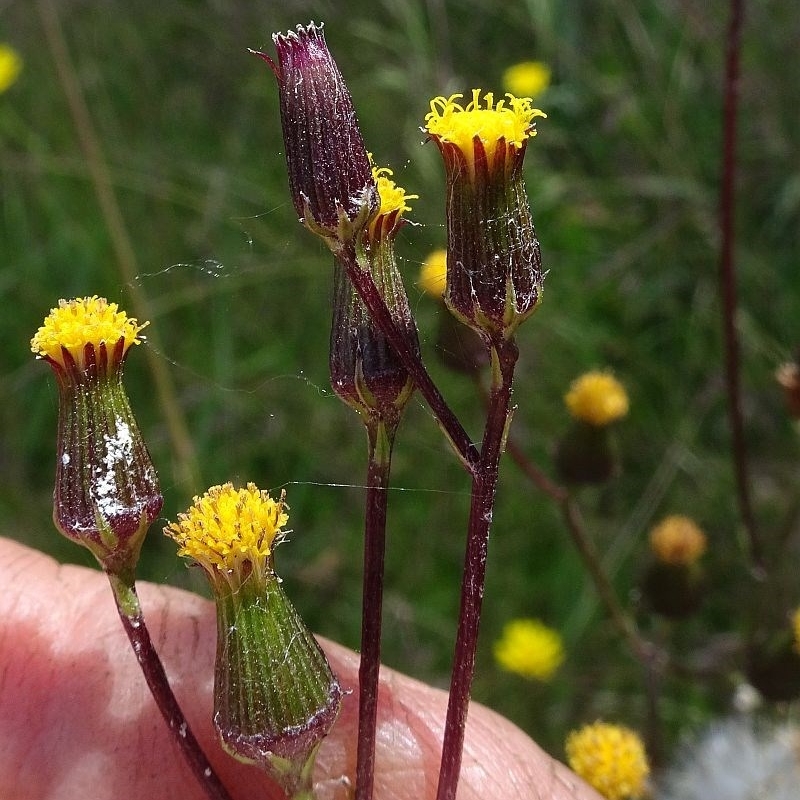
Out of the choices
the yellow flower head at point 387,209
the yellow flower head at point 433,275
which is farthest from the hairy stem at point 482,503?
the yellow flower head at point 433,275

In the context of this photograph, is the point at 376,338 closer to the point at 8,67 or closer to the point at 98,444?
the point at 98,444

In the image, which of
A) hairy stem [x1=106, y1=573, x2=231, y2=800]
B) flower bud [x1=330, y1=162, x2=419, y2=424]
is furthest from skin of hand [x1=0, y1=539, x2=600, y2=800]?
flower bud [x1=330, y1=162, x2=419, y2=424]

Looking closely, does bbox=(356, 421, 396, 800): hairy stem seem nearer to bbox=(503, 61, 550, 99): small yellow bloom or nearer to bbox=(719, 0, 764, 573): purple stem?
bbox=(719, 0, 764, 573): purple stem

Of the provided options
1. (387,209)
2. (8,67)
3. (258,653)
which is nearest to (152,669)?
(258,653)

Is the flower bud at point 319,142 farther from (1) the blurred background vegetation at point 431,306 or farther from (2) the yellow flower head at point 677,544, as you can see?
(1) the blurred background vegetation at point 431,306

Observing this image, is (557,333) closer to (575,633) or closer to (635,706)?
(575,633)
